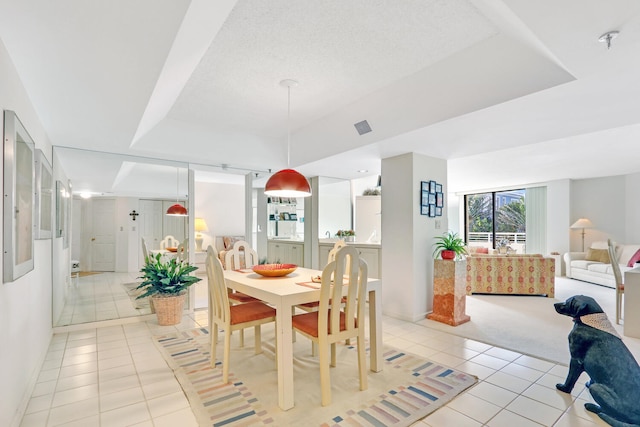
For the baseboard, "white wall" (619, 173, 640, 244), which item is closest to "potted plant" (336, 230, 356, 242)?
the baseboard

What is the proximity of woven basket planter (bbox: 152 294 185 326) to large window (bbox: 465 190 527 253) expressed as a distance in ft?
25.6

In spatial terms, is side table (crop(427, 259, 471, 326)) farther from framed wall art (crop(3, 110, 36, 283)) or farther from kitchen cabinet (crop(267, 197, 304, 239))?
framed wall art (crop(3, 110, 36, 283))

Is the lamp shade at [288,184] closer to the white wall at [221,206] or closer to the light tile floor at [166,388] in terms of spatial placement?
the light tile floor at [166,388]

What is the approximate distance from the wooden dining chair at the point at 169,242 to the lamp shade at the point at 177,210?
11.9 inches

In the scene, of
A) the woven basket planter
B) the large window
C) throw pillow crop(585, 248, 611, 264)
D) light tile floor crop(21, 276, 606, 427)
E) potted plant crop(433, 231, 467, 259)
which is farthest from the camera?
the large window

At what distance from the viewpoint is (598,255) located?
20.8 ft

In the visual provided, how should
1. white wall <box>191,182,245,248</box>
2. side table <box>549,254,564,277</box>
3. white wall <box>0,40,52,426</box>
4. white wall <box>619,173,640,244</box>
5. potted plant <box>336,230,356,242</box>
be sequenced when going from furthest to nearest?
side table <box>549,254,564,277</box> < white wall <box>619,173,640,244</box> < potted plant <box>336,230,356,242</box> < white wall <box>191,182,245,248</box> < white wall <box>0,40,52,426</box>

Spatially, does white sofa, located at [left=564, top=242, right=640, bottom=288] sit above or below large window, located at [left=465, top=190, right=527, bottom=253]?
below

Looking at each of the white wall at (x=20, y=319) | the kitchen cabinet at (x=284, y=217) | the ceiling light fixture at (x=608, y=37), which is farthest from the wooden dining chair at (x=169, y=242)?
the ceiling light fixture at (x=608, y=37)

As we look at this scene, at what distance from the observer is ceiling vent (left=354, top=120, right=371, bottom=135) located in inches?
136

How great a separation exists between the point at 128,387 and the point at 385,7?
312 centimetres

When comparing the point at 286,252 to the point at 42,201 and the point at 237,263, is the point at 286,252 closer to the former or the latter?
the point at 237,263

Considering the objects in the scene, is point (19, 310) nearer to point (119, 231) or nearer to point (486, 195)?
point (119, 231)

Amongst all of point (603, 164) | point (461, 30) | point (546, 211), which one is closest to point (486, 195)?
point (546, 211)
